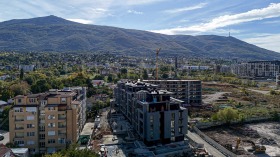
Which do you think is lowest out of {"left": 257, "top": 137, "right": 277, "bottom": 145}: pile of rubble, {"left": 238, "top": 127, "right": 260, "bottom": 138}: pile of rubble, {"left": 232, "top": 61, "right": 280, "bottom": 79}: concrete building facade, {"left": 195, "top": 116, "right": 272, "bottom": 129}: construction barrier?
{"left": 257, "top": 137, "right": 277, "bottom": 145}: pile of rubble

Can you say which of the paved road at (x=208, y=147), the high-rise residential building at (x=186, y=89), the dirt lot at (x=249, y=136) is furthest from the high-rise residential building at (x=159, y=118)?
the high-rise residential building at (x=186, y=89)

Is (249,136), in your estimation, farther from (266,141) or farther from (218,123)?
(218,123)

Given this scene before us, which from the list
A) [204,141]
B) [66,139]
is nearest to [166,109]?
[204,141]

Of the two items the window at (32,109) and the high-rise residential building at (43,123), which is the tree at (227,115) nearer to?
the high-rise residential building at (43,123)

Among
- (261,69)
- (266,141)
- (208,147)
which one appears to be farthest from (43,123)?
(261,69)

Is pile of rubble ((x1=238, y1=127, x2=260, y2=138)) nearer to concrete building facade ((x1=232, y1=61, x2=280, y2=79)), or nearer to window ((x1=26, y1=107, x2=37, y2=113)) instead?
window ((x1=26, y1=107, x2=37, y2=113))

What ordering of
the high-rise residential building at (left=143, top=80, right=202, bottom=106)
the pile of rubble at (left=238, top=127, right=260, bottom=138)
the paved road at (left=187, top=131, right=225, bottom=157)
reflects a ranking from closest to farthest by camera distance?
the paved road at (left=187, top=131, right=225, bottom=157), the pile of rubble at (left=238, top=127, right=260, bottom=138), the high-rise residential building at (left=143, top=80, right=202, bottom=106)

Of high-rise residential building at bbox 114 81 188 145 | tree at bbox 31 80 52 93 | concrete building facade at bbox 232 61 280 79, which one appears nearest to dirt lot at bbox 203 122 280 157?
high-rise residential building at bbox 114 81 188 145
